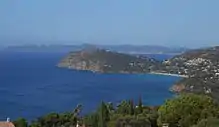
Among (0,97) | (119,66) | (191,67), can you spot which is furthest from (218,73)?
(0,97)

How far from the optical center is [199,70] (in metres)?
90.5

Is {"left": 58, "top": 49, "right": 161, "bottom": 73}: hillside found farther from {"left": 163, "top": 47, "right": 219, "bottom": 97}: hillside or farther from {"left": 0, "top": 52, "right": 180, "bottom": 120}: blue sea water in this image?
{"left": 0, "top": 52, "right": 180, "bottom": 120}: blue sea water

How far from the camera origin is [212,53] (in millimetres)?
105750

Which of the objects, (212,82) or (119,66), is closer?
(212,82)

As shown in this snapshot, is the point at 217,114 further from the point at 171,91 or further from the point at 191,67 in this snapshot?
the point at 191,67

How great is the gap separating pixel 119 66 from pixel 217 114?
8971 centimetres

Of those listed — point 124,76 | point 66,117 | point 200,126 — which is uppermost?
point 200,126

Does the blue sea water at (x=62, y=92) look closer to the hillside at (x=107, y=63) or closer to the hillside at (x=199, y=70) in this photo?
the hillside at (x=199, y=70)

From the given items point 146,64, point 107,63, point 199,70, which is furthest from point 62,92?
point 146,64

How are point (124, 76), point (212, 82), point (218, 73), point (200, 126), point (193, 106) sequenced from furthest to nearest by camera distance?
point (124, 76) → point (218, 73) → point (212, 82) → point (193, 106) → point (200, 126)

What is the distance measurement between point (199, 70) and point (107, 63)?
26608mm

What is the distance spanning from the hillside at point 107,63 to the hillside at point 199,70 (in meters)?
5.94

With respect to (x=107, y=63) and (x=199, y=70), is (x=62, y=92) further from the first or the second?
(x=107, y=63)

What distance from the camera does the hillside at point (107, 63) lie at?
10709cm
